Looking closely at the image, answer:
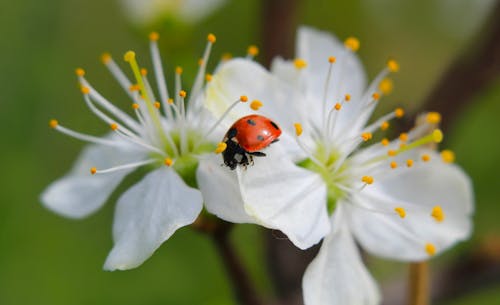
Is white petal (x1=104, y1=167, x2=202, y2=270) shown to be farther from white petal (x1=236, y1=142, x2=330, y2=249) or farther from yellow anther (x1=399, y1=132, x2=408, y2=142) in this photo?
yellow anther (x1=399, y1=132, x2=408, y2=142)

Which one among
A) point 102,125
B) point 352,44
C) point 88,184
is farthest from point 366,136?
point 102,125

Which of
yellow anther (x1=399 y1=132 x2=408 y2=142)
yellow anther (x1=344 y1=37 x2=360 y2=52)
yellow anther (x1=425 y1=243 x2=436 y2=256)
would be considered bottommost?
yellow anther (x1=425 y1=243 x2=436 y2=256)

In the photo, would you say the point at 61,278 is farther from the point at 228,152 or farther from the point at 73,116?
the point at 228,152

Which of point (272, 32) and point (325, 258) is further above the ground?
point (272, 32)

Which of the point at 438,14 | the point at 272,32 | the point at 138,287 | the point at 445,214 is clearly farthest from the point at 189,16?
the point at 438,14

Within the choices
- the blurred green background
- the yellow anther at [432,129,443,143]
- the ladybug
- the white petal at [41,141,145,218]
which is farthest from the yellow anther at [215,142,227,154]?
the blurred green background

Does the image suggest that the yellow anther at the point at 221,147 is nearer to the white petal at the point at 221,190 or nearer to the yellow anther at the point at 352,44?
the white petal at the point at 221,190
